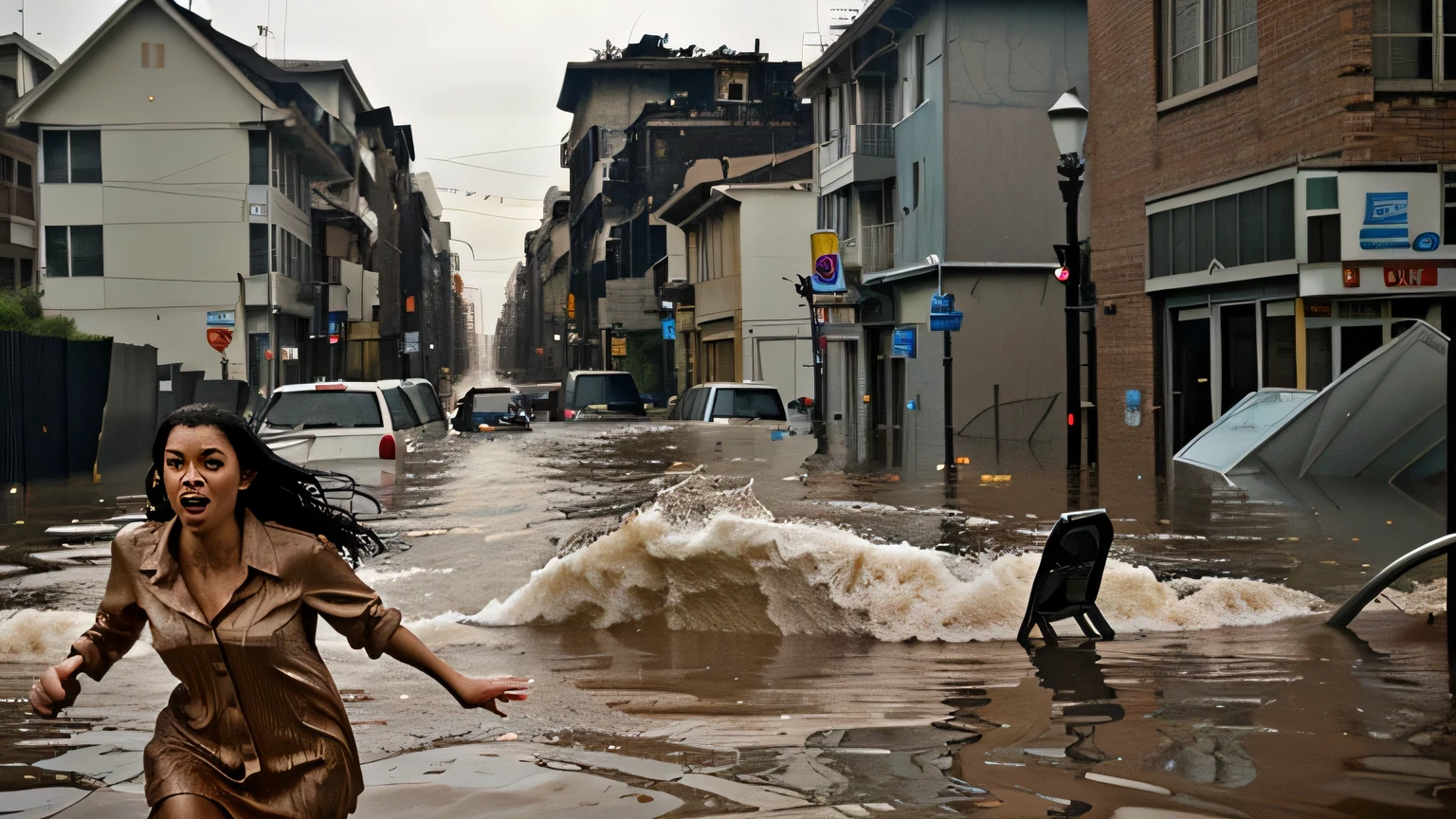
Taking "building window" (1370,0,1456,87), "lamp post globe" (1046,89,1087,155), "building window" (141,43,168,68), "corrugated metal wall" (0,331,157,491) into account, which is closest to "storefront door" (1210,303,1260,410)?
"building window" (1370,0,1456,87)

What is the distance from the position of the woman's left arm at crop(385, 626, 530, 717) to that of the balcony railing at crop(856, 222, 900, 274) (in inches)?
1436

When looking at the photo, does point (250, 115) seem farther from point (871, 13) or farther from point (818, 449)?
point (818, 449)

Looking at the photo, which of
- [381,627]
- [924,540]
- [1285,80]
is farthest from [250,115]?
[381,627]

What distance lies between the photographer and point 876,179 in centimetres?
4100

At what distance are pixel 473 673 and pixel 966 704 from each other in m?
2.71

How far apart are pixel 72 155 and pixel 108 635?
51819 mm

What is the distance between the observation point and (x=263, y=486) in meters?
3.70

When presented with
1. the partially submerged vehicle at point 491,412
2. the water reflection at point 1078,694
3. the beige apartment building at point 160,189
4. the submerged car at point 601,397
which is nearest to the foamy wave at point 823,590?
the water reflection at point 1078,694

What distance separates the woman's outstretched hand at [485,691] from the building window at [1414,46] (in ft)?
56.4

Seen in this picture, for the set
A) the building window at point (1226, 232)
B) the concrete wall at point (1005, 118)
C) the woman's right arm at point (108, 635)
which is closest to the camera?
the woman's right arm at point (108, 635)

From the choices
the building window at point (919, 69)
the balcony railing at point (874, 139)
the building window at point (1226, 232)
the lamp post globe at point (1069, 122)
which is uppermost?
the building window at point (919, 69)

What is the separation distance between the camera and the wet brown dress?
3.39m

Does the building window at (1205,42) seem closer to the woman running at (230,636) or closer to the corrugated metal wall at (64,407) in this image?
the corrugated metal wall at (64,407)

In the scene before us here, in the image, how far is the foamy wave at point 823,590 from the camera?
334 inches
